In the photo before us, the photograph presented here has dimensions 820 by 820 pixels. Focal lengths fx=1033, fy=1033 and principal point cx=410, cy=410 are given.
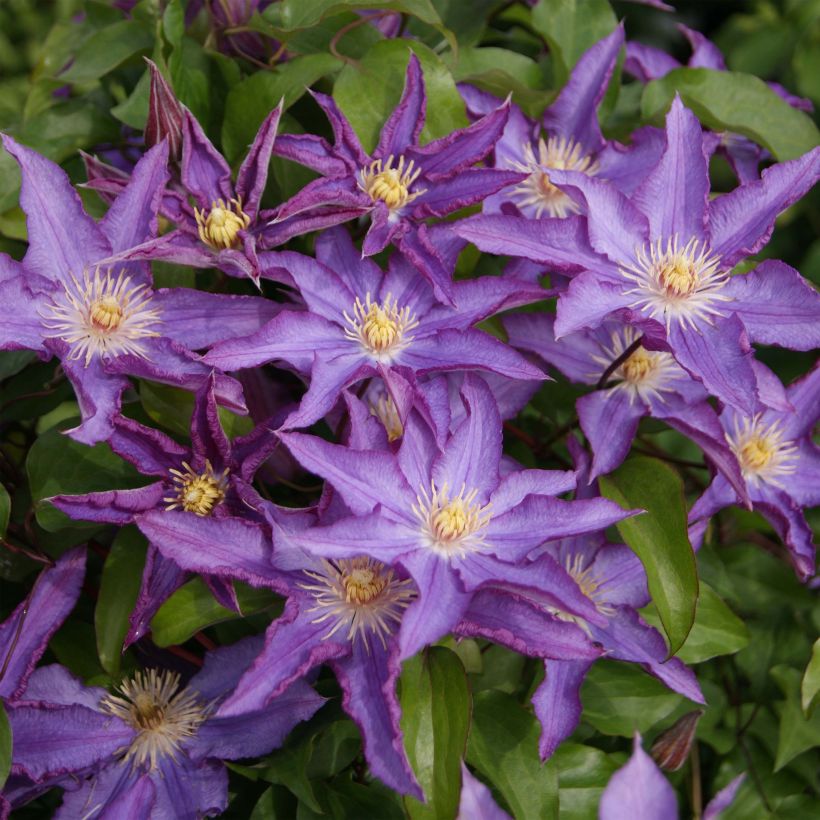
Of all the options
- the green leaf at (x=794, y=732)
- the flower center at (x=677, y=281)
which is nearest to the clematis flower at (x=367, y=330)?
the flower center at (x=677, y=281)

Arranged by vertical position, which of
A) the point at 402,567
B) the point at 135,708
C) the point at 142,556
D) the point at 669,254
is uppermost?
the point at 669,254

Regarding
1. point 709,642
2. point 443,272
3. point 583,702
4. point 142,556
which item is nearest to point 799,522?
point 709,642

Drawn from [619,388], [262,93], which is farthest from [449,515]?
[262,93]

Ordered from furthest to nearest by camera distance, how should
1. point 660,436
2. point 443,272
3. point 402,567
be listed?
point 660,436 → point 443,272 → point 402,567

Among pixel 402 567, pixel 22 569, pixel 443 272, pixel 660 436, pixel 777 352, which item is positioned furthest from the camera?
pixel 777 352

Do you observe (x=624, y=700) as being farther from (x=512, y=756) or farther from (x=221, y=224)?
(x=221, y=224)

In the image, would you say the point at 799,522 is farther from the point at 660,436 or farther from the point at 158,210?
the point at 158,210

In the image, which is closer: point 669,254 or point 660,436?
point 669,254
